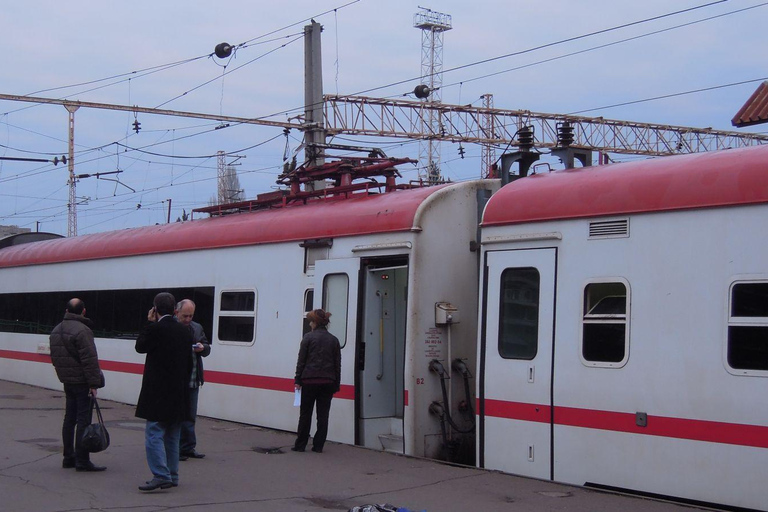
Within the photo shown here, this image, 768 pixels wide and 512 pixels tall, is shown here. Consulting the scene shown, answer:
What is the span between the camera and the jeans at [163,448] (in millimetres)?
8562

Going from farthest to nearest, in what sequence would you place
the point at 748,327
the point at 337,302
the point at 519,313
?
the point at 337,302
the point at 519,313
the point at 748,327

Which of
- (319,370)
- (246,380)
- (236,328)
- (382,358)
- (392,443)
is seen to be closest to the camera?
(319,370)

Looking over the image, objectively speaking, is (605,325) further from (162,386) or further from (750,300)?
(162,386)

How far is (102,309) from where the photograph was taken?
17.4 m

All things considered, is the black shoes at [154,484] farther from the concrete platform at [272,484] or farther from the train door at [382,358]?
the train door at [382,358]

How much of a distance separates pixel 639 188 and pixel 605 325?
1.23 m

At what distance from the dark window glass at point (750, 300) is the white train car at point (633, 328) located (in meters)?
0.01

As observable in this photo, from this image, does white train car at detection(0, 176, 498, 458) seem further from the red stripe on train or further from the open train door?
the red stripe on train

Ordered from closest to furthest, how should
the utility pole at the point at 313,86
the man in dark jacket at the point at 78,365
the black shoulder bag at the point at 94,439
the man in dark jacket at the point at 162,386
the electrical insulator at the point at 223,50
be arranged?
1. the man in dark jacket at the point at 162,386
2. the black shoulder bag at the point at 94,439
3. the man in dark jacket at the point at 78,365
4. the utility pole at the point at 313,86
5. the electrical insulator at the point at 223,50

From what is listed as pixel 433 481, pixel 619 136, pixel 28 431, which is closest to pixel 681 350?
pixel 433 481

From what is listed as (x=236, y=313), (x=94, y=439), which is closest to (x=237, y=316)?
(x=236, y=313)

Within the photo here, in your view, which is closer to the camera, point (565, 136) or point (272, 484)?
point (272, 484)

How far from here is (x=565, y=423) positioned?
852 cm

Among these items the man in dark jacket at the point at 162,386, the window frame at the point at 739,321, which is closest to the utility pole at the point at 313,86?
the man in dark jacket at the point at 162,386
